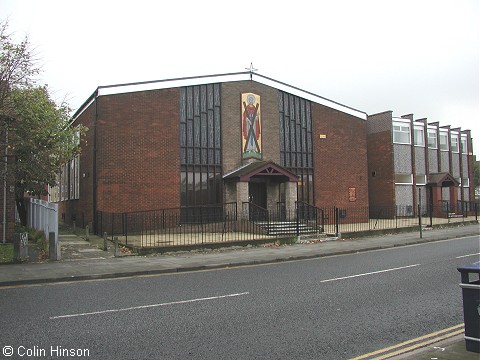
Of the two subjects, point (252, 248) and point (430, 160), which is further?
point (430, 160)

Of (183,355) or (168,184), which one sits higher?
(168,184)

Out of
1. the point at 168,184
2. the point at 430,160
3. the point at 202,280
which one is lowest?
the point at 202,280

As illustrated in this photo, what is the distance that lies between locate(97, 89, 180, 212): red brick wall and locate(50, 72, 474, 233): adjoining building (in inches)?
2.1

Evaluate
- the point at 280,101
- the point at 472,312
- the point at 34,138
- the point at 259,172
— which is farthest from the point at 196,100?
the point at 472,312

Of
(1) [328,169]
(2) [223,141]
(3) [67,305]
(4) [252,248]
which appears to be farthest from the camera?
(1) [328,169]

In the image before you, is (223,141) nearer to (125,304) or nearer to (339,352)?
(125,304)

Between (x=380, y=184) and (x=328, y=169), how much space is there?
26.0 feet

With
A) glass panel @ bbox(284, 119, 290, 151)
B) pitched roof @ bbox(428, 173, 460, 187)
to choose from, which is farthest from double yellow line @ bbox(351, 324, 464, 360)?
pitched roof @ bbox(428, 173, 460, 187)

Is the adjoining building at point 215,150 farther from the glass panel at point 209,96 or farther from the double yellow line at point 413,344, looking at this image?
the double yellow line at point 413,344

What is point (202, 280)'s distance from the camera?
34.1 ft

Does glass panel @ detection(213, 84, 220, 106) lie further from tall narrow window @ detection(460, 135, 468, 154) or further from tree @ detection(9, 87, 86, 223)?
tall narrow window @ detection(460, 135, 468, 154)

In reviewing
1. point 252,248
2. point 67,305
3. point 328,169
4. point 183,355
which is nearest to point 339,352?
point 183,355

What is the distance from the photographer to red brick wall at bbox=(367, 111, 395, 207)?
110 feet

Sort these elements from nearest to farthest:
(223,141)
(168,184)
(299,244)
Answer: (299,244), (168,184), (223,141)
